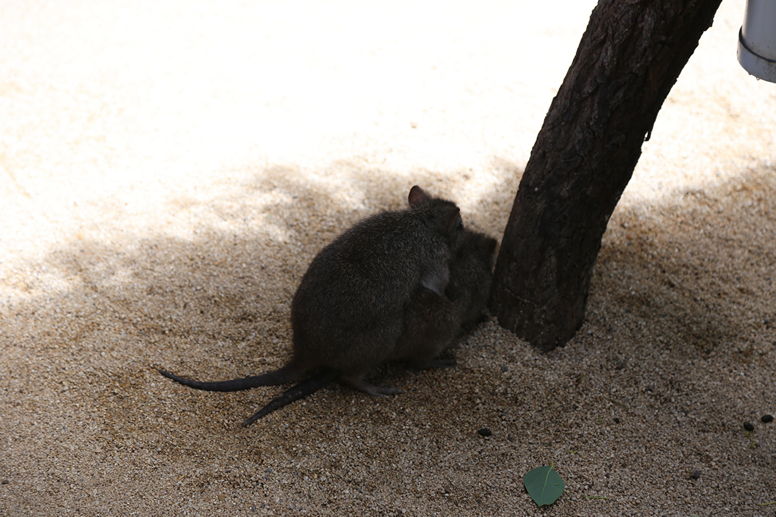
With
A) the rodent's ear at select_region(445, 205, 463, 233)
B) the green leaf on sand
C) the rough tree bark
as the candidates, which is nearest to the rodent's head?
the rodent's ear at select_region(445, 205, 463, 233)

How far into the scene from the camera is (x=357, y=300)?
3.79 m

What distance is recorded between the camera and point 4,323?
4211 millimetres

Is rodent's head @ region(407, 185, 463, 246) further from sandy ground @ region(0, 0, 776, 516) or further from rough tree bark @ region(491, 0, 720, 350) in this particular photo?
sandy ground @ region(0, 0, 776, 516)

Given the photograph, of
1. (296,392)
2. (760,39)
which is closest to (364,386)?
(296,392)

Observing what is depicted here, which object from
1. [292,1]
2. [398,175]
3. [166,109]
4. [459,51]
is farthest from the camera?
[292,1]

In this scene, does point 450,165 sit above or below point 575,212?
below

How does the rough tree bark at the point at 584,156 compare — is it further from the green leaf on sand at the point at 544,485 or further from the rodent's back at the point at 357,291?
the green leaf on sand at the point at 544,485

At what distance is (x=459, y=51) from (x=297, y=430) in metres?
4.38

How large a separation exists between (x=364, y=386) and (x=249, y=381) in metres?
0.57

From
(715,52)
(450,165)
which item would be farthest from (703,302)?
(715,52)

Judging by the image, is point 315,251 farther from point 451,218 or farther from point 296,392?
point 296,392

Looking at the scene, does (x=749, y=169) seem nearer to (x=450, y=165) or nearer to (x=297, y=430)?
(x=450, y=165)

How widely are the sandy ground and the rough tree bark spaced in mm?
274

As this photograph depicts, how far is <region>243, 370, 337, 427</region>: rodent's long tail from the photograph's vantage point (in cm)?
378
